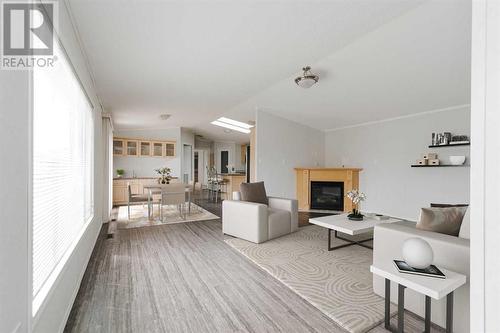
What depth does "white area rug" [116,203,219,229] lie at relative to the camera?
4613mm

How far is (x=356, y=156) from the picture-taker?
601 cm

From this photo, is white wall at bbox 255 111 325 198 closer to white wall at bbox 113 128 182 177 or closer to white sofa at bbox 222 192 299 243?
white sofa at bbox 222 192 299 243

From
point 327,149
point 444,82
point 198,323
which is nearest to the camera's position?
point 198,323

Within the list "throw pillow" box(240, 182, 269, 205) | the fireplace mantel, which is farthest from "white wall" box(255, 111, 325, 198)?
"throw pillow" box(240, 182, 269, 205)

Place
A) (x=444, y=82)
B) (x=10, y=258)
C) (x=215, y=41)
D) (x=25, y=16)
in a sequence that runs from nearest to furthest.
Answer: (x=10, y=258) < (x=25, y=16) < (x=215, y=41) < (x=444, y=82)

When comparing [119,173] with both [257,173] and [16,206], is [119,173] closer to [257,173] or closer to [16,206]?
[257,173]

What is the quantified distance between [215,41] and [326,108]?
11.0ft

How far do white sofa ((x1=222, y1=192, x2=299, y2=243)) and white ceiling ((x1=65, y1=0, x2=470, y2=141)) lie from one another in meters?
2.00

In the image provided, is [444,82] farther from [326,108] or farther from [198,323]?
[198,323]

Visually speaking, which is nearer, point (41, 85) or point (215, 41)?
point (41, 85)
